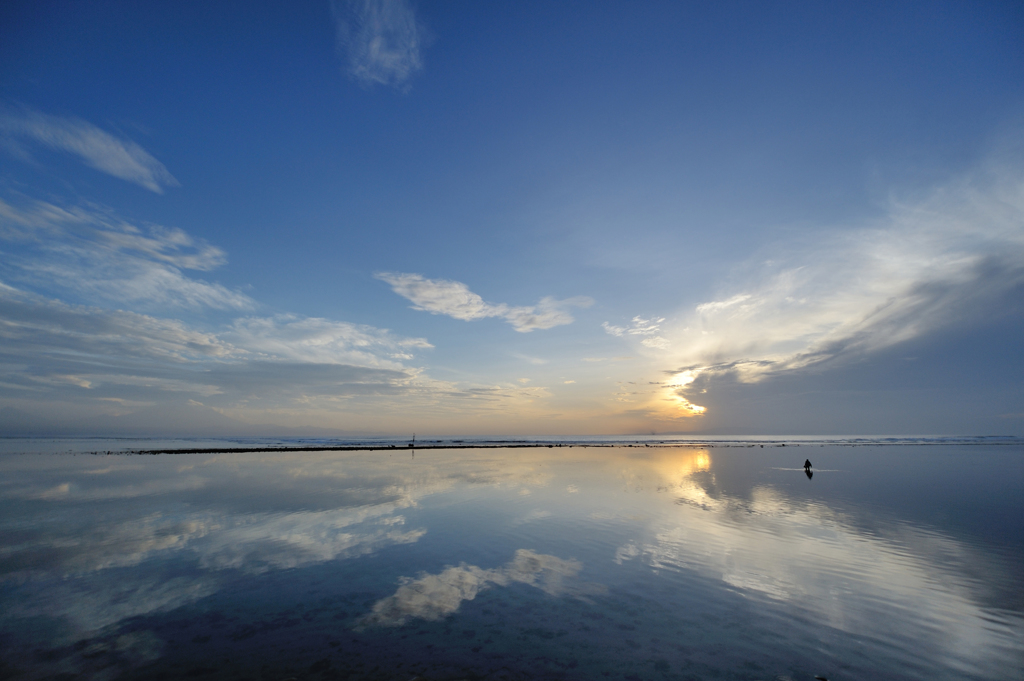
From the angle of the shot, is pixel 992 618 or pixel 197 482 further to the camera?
pixel 197 482

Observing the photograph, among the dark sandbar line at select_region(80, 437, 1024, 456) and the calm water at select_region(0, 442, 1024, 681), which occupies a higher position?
the dark sandbar line at select_region(80, 437, 1024, 456)

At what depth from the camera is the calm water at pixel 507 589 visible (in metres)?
7.77

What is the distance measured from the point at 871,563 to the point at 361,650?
15.8m

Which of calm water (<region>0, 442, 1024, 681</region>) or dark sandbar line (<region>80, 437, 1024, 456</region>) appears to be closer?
calm water (<region>0, 442, 1024, 681</region>)

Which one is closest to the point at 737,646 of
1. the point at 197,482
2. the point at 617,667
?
the point at 617,667

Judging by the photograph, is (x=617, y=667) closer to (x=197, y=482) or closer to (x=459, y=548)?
(x=459, y=548)

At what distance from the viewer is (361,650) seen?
8.04m

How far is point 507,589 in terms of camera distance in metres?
11.2

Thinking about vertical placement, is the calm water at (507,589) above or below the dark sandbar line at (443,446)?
below

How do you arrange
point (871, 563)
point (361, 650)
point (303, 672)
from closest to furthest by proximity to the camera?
point (303, 672)
point (361, 650)
point (871, 563)

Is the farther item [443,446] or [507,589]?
[443,446]

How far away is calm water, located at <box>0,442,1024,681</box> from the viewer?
25.5 ft

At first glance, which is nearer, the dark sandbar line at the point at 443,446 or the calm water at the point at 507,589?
the calm water at the point at 507,589

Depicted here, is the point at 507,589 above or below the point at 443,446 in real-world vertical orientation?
below
